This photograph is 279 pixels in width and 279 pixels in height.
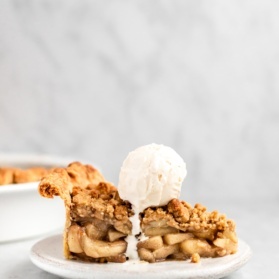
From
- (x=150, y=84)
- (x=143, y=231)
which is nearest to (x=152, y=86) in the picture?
(x=150, y=84)

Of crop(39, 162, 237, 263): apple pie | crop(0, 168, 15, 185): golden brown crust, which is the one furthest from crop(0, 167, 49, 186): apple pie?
crop(39, 162, 237, 263): apple pie

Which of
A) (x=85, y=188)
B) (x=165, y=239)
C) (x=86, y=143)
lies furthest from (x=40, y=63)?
(x=165, y=239)

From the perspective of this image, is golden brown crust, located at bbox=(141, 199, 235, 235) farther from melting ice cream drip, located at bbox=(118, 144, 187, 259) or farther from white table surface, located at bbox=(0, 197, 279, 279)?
white table surface, located at bbox=(0, 197, 279, 279)

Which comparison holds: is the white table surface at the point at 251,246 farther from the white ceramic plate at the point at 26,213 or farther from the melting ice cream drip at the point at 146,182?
the melting ice cream drip at the point at 146,182

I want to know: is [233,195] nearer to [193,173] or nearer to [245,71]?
[193,173]

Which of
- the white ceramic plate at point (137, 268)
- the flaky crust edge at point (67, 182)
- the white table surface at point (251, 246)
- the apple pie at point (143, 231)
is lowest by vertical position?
the white table surface at point (251, 246)

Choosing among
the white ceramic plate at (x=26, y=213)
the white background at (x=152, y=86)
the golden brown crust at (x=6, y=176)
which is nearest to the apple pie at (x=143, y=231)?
the white ceramic plate at (x=26, y=213)
